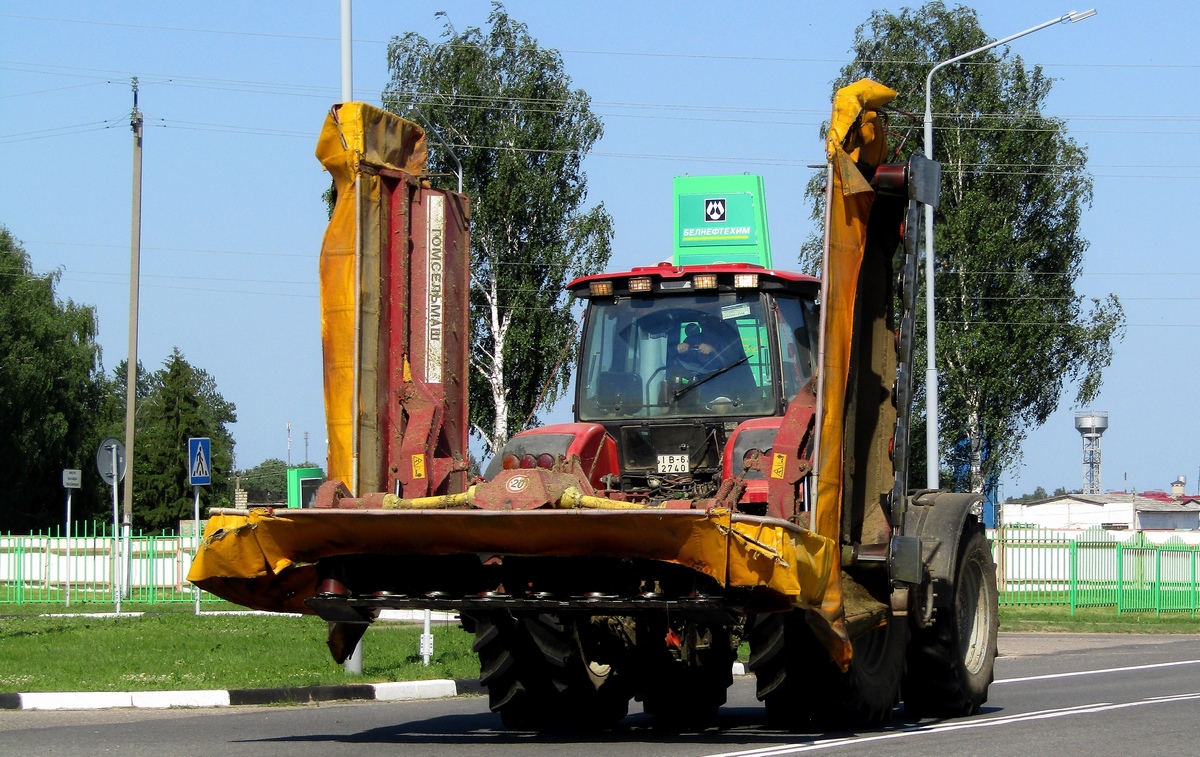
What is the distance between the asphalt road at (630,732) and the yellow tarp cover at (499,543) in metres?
0.96

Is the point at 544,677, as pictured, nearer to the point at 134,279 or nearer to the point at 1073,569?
the point at 1073,569

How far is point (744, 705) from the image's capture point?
12.1 meters

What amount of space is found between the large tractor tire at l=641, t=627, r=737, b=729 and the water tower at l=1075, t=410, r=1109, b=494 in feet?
239

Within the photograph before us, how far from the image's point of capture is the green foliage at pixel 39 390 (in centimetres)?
5641

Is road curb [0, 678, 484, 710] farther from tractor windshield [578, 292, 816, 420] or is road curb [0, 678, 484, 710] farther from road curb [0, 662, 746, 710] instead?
tractor windshield [578, 292, 816, 420]

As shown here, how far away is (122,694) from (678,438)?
5.59m

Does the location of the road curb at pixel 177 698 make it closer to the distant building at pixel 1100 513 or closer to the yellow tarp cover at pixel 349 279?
the yellow tarp cover at pixel 349 279

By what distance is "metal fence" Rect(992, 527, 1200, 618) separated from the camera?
95.8 ft

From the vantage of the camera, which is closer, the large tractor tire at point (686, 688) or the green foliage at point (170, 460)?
the large tractor tire at point (686, 688)

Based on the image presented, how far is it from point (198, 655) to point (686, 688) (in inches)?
306

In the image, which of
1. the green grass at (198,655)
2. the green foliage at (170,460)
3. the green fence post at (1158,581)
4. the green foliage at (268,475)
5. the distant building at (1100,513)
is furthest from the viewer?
the green foliage at (268,475)

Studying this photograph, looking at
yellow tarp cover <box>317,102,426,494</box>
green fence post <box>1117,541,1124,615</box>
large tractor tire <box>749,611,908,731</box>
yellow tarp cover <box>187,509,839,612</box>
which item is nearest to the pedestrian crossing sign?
yellow tarp cover <box>317,102,426,494</box>

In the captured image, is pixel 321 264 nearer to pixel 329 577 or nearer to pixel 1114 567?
pixel 329 577

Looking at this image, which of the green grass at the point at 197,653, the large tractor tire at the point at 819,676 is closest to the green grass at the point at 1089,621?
the green grass at the point at 197,653
